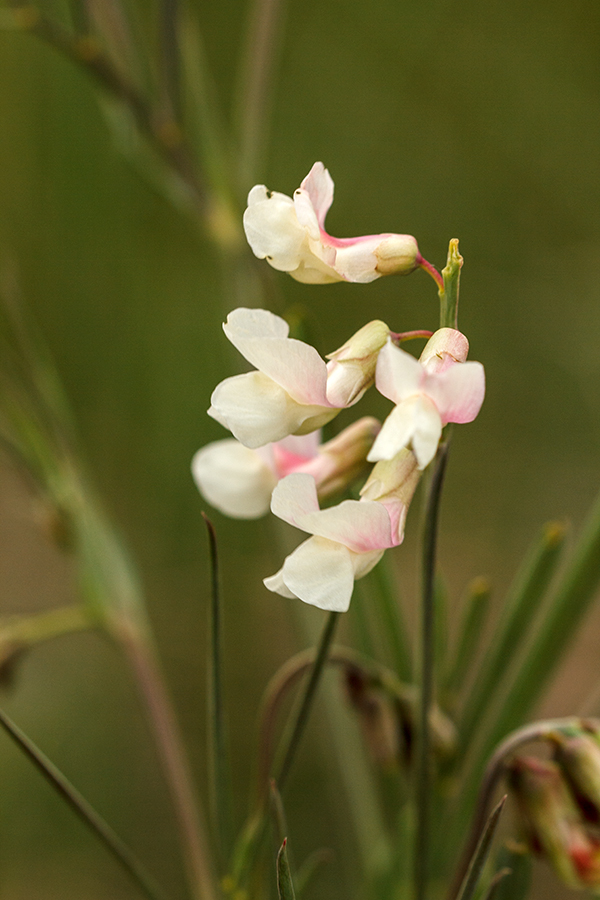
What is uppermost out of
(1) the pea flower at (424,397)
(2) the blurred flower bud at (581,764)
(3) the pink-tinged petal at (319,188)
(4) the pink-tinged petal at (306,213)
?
(3) the pink-tinged petal at (319,188)

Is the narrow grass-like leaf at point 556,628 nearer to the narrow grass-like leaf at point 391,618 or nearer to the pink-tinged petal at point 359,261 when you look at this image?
the narrow grass-like leaf at point 391,618

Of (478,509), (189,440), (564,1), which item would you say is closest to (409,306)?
(478,509)

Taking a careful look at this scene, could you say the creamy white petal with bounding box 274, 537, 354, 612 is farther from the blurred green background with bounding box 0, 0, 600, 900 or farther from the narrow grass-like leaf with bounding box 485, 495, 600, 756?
the blurred green background with bounding box 0, 0, 600, 900

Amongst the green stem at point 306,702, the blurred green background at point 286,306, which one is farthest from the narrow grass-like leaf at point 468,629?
the blurred green background at point 286,306

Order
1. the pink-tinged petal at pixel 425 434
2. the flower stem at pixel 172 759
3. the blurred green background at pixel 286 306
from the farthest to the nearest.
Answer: the blurred green background at pixel 286 306, the flower stem at pixel 172 759, the pink-tinged petal at pixel 425 434

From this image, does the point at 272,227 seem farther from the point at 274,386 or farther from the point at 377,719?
the point at 377,719

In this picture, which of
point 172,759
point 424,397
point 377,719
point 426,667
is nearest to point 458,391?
point 424,397

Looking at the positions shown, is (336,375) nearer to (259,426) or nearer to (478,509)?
(259,426)
